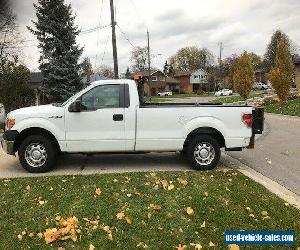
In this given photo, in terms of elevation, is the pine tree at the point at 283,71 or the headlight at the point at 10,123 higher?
the pine tree at the point at 283,71

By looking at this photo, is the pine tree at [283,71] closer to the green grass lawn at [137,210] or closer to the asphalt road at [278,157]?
the asphalt road at [278,157]

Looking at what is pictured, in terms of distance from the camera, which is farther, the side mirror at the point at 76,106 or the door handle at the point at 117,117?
the door handle at the point at 117,117

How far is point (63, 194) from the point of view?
674 centimetres

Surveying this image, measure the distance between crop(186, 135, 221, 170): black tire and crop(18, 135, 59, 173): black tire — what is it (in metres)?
2.94

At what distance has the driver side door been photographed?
839cm

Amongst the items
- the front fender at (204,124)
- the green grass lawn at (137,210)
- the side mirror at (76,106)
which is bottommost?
the green grass lawn at (137,210)

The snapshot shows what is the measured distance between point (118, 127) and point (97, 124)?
0.45 meters

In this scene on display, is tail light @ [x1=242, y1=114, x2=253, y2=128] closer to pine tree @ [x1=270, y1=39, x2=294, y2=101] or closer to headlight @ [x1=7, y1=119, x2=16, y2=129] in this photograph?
headlight @ [x1=7, y1=119, x2=16, y2=129]

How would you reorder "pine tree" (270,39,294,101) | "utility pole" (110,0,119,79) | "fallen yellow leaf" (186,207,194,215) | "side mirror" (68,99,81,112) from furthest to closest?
1. "pine tree" (270,39,294,101)
2. "utility pole" (110,0,119,79)
3. "side mirror" (68,99,81,112)
4. "fallen yellow leaf" (186,207,194,215)

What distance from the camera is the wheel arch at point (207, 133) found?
8.48 m

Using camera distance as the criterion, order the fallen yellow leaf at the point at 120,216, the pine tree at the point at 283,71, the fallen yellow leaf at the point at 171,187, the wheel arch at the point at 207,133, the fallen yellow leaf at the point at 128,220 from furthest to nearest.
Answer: the pine tree at the point at 283,71 → the wheel arch at the point at 207,133 → the fallen yellow leaf at the point at 171,187 → the fallen yellow leaf at the point at 120,216 → the fallen yellow leaf at the point at 128,220

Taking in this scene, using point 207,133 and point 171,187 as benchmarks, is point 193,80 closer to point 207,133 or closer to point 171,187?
point 207,133

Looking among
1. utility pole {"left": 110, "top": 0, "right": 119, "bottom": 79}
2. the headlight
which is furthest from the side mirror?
utility pole {"left": 110, "top": 0, "right": 119, "bottom": 79}

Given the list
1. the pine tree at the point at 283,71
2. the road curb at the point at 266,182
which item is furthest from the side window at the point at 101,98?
the pine tree at the point at 283,71
